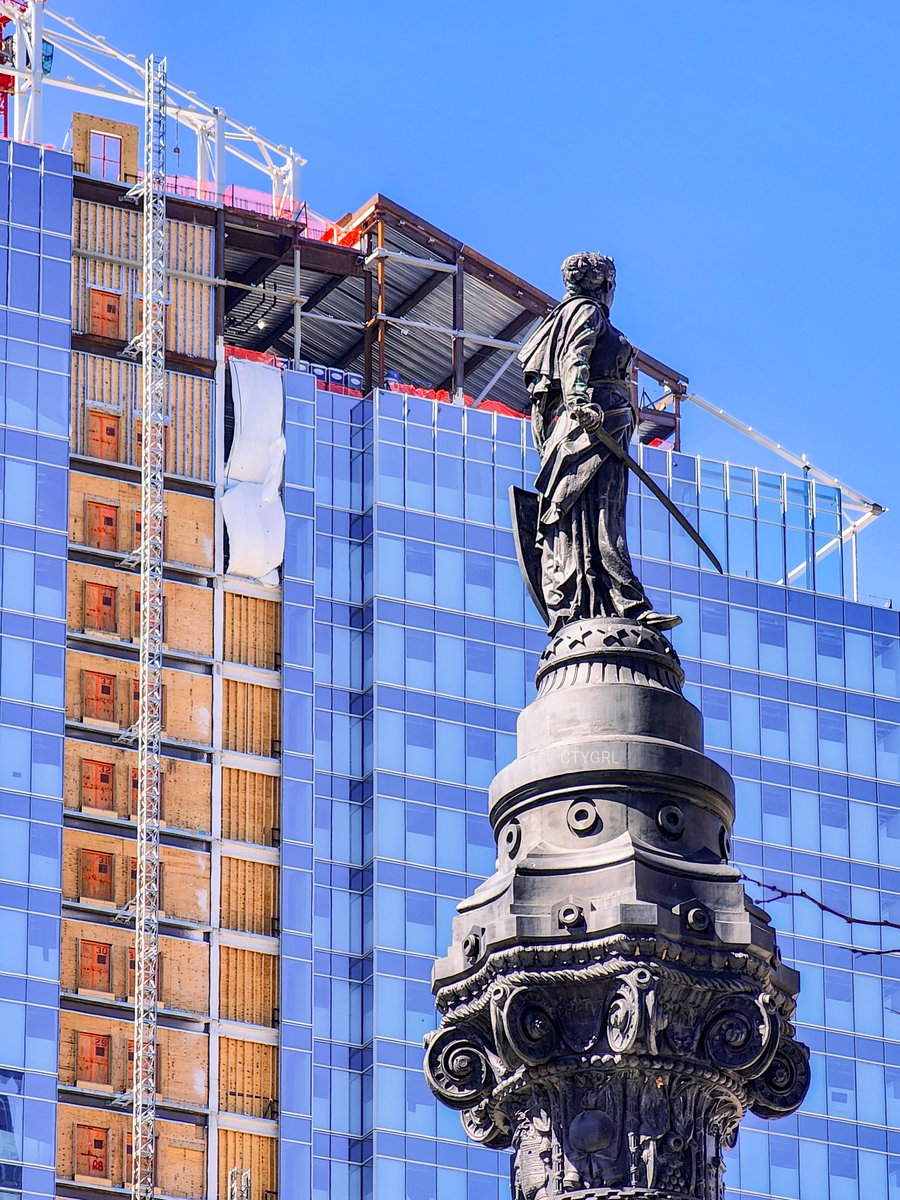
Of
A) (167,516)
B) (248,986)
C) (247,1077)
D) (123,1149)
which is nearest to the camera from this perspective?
(123,1149)

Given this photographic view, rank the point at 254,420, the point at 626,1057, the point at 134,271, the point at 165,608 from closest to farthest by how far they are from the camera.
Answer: the point at 626,1057
the point at 165,608
the point at 254,420
the point at 134,271

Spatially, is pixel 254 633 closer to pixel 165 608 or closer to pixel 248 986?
pixel 165 608

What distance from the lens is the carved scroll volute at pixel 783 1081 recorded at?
27859mm

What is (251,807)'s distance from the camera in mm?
140750

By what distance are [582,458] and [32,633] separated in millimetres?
107913

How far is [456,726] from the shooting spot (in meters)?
141

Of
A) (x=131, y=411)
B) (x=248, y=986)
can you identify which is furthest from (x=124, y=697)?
(x=131, y=411)

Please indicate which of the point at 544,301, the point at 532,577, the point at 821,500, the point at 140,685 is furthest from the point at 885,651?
the point at 532,577

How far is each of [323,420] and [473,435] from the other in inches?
264

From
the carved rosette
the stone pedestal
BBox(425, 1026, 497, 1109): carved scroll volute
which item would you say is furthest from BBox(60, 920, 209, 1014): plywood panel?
the carved rosette

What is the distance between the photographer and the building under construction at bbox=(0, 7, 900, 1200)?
133500 millimetres

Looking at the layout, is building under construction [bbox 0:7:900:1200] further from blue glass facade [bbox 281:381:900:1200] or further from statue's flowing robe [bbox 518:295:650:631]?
statue's flowing robe [bbox 518:295:650:631]

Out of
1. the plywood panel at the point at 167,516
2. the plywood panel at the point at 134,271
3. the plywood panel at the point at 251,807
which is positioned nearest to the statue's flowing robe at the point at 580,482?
the plywood panel at the point at 251,807

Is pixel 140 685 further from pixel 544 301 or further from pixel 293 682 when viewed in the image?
pixel 544 301
